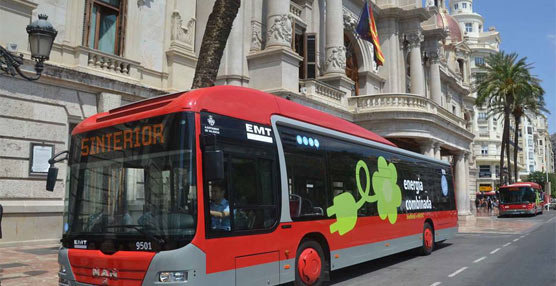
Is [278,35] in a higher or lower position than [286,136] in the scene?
higher

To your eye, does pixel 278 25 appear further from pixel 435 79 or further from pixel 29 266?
pixel 435 79

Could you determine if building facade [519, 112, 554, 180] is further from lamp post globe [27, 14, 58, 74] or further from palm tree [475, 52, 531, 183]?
lamp post globe [27, 14, 58, 74]

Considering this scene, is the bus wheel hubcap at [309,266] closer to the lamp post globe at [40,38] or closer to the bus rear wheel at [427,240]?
the lamp post globe at [40,38]

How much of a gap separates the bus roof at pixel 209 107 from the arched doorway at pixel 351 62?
22.7 m

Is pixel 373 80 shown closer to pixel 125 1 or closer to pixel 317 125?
pixel 125 1

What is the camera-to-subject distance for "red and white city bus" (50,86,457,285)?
5.58m

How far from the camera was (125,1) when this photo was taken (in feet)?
52.9

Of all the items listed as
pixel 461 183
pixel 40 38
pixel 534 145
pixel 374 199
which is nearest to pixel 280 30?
pixel 374 199

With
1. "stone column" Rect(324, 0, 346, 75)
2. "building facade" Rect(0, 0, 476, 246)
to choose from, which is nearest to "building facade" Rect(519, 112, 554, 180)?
"building facade" Rect(0, 0, 476, 246)

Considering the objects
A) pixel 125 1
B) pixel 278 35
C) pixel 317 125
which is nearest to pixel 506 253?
pixel 317 125


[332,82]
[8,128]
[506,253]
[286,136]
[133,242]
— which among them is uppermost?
[332,82]

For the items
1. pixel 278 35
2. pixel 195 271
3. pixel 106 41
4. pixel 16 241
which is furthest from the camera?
pixel 278 35

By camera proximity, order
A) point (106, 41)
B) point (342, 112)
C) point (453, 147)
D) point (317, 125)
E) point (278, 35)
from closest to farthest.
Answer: point (317, 125) → point (106, 41) → point (278, 35) → point (342, 112) → point (453, 147)

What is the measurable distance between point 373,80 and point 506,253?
63.7 ft
